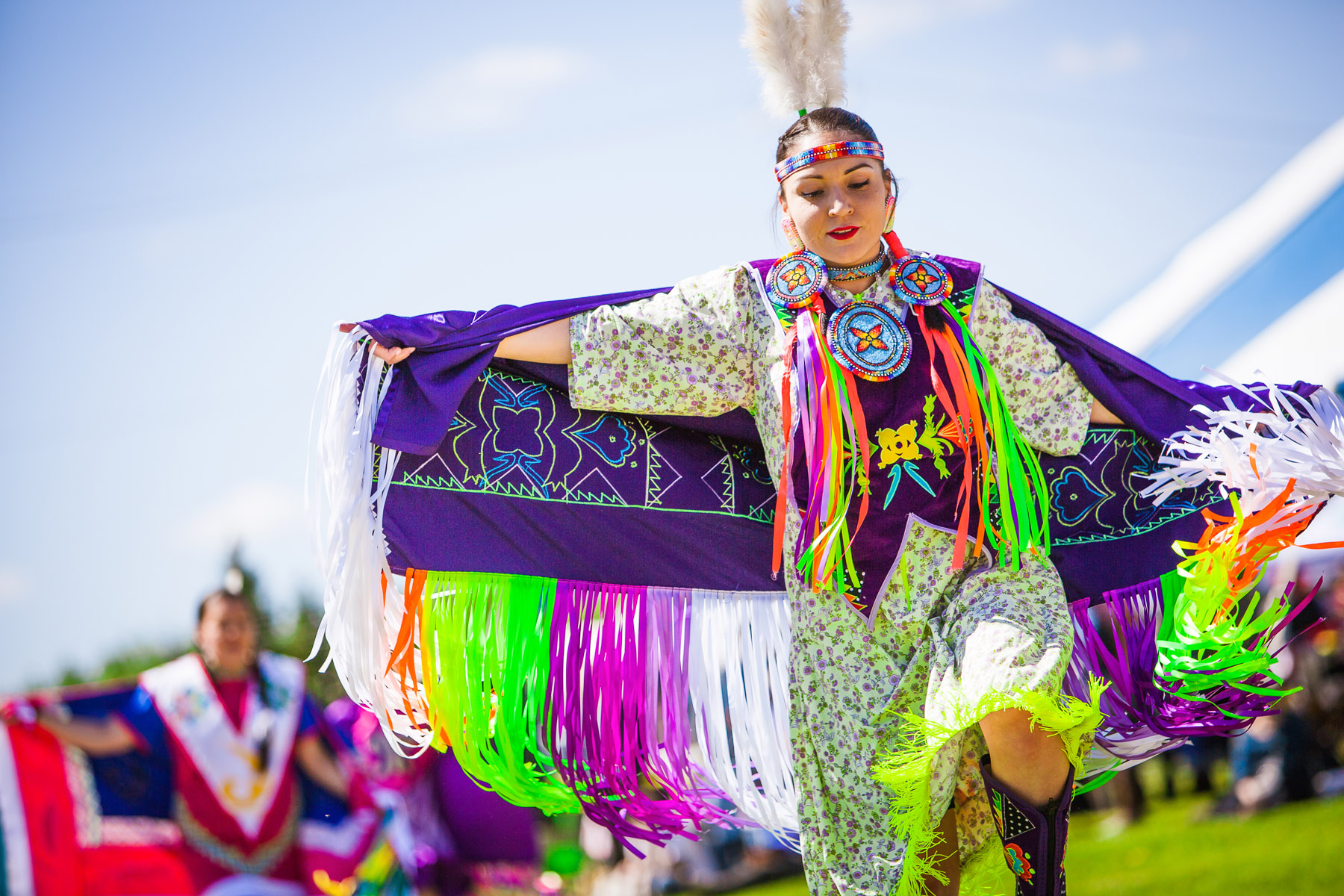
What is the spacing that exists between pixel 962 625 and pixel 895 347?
0.56 metres

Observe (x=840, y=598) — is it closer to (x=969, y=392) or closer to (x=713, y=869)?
(x=969, y=392)

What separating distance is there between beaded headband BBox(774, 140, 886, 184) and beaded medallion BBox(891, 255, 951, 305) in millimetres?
234

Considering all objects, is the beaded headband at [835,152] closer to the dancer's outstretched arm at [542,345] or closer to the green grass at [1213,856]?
the dancer's outstretched arm at [542,345]

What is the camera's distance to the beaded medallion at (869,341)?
7.59 feet

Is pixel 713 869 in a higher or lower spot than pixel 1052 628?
lower

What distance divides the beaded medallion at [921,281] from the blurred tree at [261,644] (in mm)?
1873

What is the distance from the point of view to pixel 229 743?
406 cm

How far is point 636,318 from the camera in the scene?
2.46 meters

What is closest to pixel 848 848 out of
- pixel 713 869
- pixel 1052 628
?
pixel 1052 628

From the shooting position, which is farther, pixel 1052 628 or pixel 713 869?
pixel 713 869

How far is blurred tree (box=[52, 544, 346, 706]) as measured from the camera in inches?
177

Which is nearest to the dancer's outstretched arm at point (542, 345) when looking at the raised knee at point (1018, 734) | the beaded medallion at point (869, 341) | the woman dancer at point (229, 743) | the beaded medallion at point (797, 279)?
the beaded medallion at point (797, 279)

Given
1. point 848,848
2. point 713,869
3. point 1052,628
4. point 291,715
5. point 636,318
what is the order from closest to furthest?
1. point 1052,628
2. point 848,848
3. point 636,318
4. point 291,715
5. point 713,869

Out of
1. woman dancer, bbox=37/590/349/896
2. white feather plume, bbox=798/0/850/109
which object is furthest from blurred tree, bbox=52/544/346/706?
white feather plume, bbox=798/0/850/109
